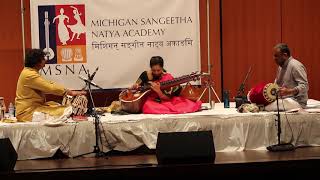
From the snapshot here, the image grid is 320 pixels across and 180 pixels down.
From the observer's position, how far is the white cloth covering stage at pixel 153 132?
16.4 feet

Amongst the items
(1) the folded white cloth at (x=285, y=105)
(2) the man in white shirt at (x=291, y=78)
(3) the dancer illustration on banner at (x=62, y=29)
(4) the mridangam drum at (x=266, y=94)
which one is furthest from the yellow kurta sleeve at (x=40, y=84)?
(2) the man in white shirt at (x=291, y=78)

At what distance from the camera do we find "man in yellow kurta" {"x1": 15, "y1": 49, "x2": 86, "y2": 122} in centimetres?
530

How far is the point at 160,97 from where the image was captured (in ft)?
18.5

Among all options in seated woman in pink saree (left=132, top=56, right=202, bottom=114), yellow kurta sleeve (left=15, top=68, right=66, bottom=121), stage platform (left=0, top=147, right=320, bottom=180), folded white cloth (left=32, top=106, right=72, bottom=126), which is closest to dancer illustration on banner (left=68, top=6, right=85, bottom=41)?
seated woman in pink saree (left=132, top=56, right=202, bottom=114)

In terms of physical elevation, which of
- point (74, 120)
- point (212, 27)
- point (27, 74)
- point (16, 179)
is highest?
point (212, 27)

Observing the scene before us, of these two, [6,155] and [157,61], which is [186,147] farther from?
[157,61]

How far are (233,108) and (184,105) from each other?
63cm

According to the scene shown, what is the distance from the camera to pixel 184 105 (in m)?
5.63

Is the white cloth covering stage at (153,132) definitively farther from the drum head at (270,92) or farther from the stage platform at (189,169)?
the stage platform at (189,169)

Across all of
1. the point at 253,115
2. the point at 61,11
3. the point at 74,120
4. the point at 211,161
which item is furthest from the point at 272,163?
the point at 61,11

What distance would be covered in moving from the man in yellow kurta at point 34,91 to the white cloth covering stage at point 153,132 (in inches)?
12.1

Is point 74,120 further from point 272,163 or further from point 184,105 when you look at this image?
point 272,163

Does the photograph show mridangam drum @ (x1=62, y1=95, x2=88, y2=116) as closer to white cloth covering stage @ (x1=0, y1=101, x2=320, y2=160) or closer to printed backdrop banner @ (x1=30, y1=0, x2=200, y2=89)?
white cloth covering stage @ (x1=0, y1=101, x2=320, y2=160)

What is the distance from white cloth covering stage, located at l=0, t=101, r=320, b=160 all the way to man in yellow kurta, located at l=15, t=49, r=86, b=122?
0.31 metres
